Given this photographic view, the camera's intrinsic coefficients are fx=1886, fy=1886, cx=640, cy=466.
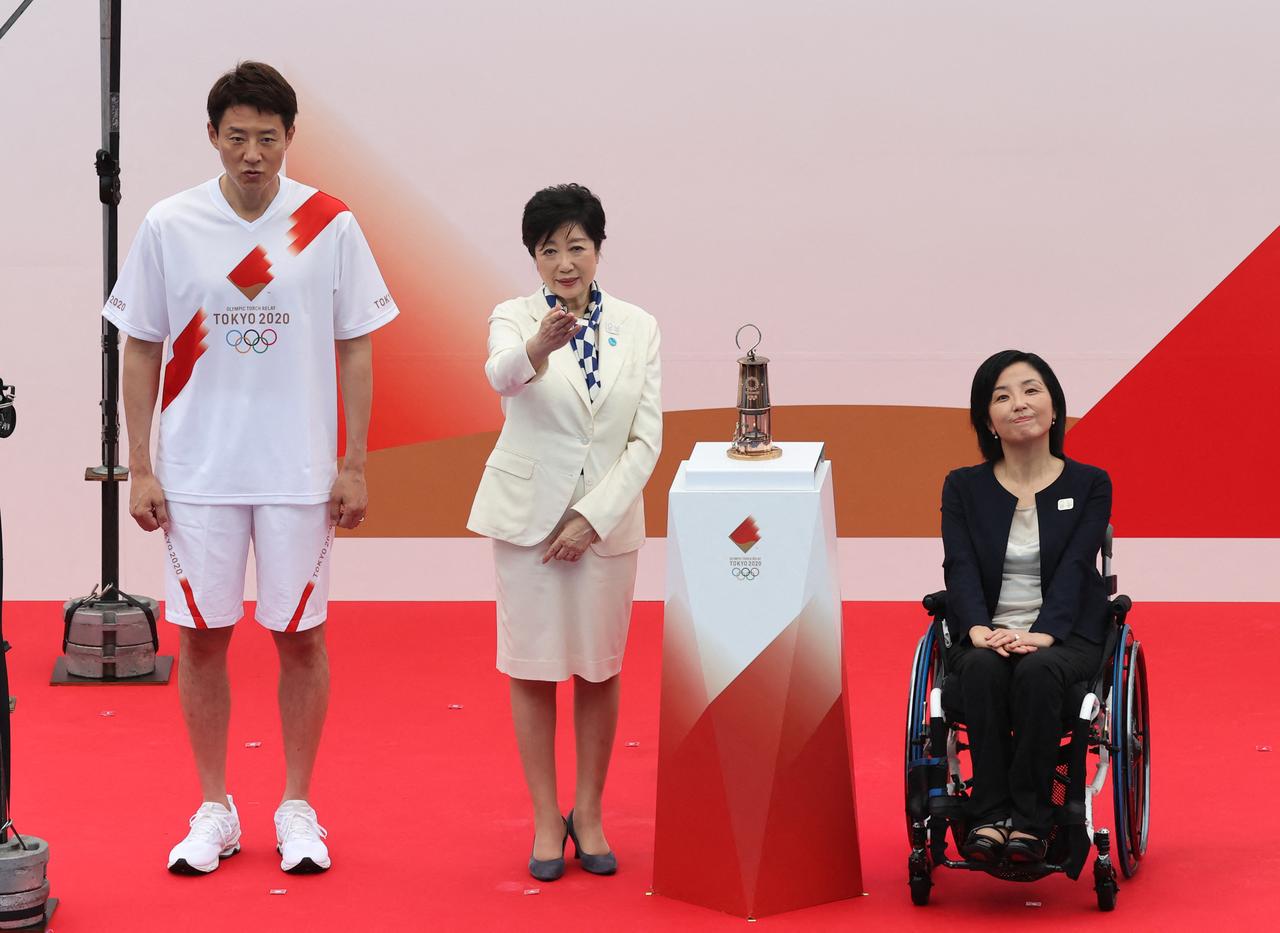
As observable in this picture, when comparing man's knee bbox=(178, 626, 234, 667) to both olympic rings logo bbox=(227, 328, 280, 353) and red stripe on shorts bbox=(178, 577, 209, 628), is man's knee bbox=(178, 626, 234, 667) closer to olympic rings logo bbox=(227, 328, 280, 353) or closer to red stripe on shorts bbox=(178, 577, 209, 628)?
red stripe on shorts bbox=(178, 577, 209, 628)

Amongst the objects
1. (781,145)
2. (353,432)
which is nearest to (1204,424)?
(781,145)

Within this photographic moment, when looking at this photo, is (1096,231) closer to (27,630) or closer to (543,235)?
(543,235)

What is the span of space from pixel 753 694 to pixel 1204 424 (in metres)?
2.90

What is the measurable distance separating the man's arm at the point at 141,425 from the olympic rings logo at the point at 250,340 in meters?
0.17

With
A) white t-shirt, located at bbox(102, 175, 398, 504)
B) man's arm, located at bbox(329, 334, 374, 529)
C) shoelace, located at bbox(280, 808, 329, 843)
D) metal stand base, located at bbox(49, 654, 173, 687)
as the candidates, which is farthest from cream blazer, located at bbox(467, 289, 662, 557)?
metal stand base, located at bbox(49, 654, 173, 687)

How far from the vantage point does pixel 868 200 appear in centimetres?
571

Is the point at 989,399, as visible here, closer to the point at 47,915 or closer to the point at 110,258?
the point at 47,915

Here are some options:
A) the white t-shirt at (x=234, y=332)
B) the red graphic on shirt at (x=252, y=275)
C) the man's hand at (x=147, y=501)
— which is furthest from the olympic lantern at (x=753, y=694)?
the man's hand at (x=147, y=501)

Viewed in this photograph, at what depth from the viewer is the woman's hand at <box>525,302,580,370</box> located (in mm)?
3291

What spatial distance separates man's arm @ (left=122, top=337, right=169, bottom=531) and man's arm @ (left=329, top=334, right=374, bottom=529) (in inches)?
12.7

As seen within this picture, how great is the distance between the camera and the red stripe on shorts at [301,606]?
11.5ft

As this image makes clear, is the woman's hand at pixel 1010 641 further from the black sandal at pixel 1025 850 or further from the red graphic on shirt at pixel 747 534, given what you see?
the red graphic on shirt at pixel 747 534

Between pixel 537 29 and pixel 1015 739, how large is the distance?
10.3 ft

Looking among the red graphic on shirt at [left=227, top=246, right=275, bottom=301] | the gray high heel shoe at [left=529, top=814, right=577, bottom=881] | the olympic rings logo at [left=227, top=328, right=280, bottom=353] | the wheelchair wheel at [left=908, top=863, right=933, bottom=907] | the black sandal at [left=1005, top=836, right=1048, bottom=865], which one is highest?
the red graphic on shirt at [left=227, top=246, right=275, bottom=301]
